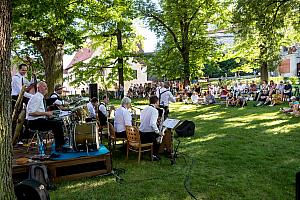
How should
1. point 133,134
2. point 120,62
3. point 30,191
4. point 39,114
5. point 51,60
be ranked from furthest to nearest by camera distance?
point 120,62 < point 51,60 < point 133,134 < point 39,114 < point 30,191

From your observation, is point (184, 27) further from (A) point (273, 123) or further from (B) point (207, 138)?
(B) point (207, 138)

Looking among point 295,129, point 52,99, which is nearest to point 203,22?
point 295,129

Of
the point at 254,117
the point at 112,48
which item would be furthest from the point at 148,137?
the point at 112,48

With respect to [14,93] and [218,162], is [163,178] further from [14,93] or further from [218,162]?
[14,93]

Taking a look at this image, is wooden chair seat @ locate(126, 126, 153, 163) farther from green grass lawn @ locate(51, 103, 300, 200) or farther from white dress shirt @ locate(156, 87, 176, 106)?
white dress shirt @ locate(156, 87, 176, 106)

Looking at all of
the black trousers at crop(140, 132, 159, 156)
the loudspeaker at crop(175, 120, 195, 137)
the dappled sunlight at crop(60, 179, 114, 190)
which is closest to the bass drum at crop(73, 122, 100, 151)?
the dappled sunlight at crop(60, 179, 114, 190)

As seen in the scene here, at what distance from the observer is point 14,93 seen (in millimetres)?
7707

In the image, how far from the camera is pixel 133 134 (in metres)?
7.09

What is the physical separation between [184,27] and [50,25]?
16593 mm

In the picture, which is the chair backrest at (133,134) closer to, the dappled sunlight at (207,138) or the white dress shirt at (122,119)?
the white dress shirt at (122,119)

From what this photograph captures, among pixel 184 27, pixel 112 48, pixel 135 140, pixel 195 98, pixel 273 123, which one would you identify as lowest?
pixel 273 123

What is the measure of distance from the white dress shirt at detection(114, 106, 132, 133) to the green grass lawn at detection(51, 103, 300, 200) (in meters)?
0.70

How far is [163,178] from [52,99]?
13.7 feet

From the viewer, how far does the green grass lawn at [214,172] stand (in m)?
5.21
